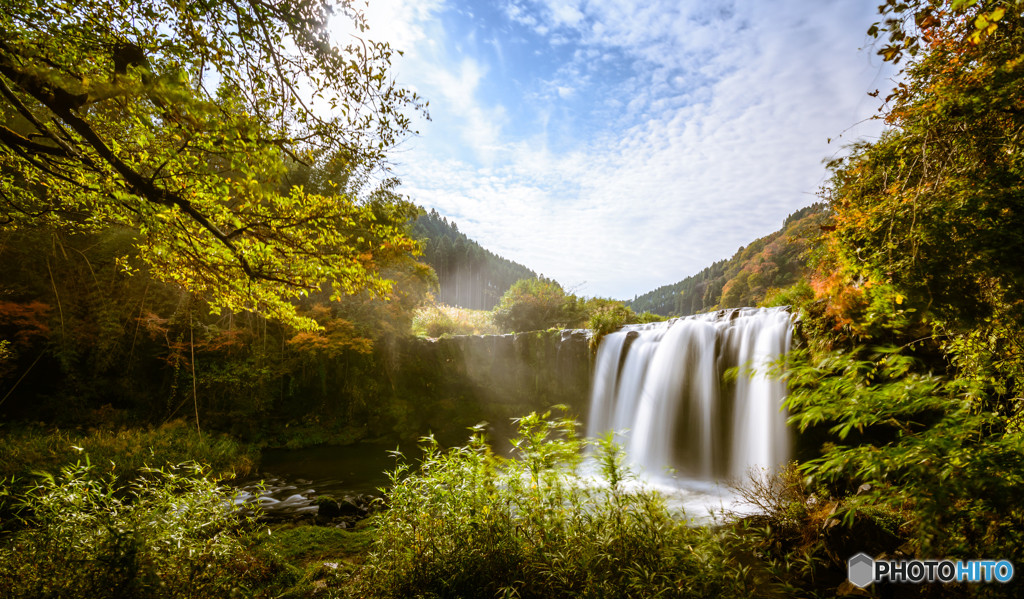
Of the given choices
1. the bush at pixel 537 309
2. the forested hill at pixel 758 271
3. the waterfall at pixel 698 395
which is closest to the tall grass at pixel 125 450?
the waterfall at pixel 698 395

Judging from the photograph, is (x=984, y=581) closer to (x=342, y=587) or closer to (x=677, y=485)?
(x=342, y=587)

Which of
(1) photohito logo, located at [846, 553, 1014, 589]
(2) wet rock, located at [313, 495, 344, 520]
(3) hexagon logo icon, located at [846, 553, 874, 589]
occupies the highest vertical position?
(1) photohito logo, located at [846, 553, 1014, 589]

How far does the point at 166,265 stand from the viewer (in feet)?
15.3

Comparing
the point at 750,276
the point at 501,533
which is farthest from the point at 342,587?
the point at 750,276

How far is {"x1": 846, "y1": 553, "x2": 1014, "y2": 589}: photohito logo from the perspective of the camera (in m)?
2.06

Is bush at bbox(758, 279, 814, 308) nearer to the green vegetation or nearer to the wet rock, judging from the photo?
the green vegetation

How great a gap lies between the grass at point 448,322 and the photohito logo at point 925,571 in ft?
42.0

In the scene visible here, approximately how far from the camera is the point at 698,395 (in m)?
8.89

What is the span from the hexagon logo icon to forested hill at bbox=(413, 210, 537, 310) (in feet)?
128

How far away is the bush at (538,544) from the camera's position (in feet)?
8.25

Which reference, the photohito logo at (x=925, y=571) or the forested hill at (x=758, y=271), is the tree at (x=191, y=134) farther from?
the forested hill at (x=758, y=271)

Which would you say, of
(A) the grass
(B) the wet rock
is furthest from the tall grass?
(A) the grass

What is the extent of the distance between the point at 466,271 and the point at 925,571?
46083 mm

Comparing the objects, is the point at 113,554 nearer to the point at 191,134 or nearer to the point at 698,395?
the point at 191,134
